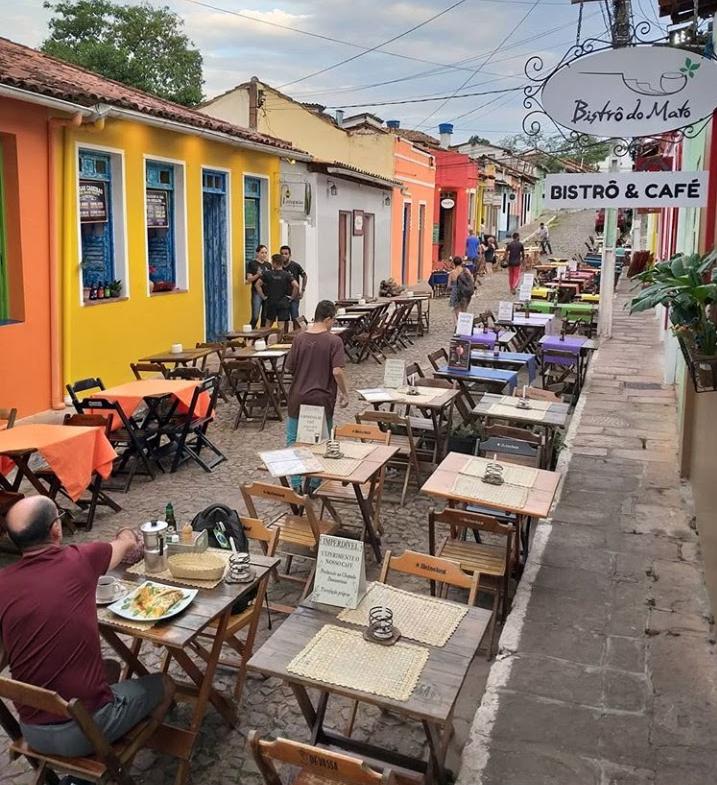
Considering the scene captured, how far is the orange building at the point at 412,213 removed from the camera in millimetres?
24578

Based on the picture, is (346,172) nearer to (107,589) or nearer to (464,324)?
(464,324)

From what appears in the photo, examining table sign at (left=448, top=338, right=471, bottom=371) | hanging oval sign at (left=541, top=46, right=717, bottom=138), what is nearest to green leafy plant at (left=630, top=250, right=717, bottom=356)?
hanging oval sign at (left=541, top=46, right=717, bottom=138)

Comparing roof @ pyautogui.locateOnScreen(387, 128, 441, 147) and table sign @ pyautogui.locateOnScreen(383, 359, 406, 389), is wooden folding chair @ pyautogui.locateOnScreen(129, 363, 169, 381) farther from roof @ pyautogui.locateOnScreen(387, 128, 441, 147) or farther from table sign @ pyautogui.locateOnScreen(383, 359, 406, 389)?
roof @ pyautogui.locateOnScreen(387, 128, 441, 147)

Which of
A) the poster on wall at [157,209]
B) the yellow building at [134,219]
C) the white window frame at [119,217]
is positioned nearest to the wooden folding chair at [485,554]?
the yellow building at [134,219]

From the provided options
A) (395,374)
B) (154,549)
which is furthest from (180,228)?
(154,549)

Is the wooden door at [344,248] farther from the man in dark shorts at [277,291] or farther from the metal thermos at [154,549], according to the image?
the metal thermos at [154,549]

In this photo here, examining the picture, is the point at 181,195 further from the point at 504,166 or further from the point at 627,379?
the point at 504,166

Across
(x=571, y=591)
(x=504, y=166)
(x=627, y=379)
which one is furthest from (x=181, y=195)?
(x=504, y=166)

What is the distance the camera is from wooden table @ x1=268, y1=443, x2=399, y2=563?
5383 mm

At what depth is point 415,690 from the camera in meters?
3.00

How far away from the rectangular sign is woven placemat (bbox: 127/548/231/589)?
311 cm

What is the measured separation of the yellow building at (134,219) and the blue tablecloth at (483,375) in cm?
436

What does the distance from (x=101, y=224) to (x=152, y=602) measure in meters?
8.03

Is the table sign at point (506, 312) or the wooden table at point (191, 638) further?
the table sign at point (506, 312)
